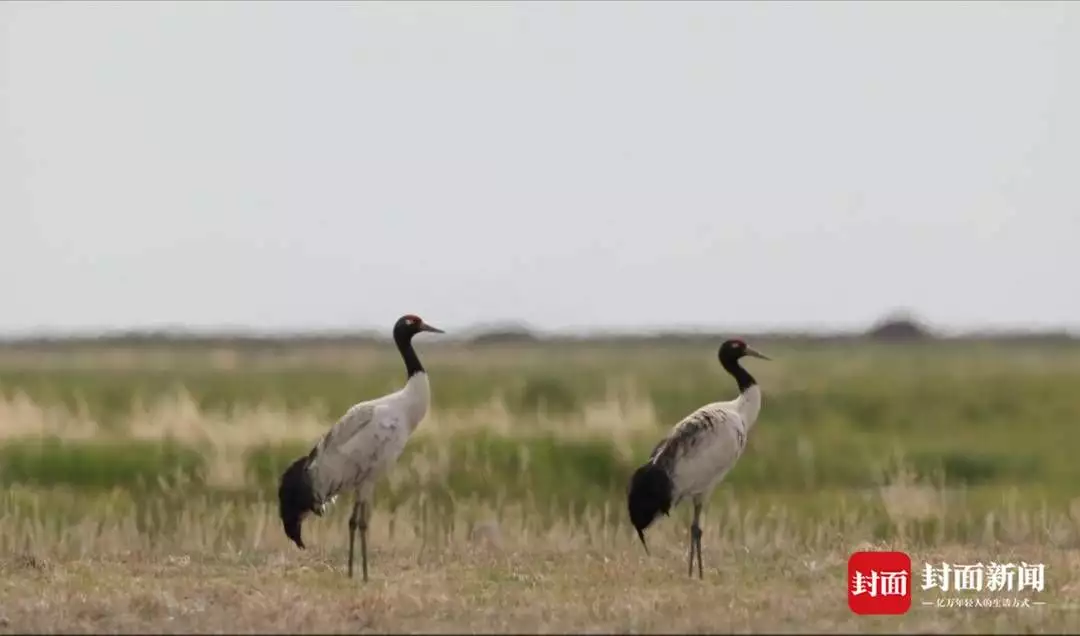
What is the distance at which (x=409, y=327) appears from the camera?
1405 centimetres

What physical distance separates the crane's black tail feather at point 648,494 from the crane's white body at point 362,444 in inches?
70.8

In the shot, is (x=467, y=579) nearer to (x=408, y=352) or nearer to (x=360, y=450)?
(x=360, y=450)

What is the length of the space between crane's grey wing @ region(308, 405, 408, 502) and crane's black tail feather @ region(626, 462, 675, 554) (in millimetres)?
1886

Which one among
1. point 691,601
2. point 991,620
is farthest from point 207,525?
point 991,620

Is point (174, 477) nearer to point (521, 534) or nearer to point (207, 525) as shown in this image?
point (207, 525)

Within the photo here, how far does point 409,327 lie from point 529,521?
3756mm

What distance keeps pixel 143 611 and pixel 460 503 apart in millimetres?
7566

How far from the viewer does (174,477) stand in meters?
19.3

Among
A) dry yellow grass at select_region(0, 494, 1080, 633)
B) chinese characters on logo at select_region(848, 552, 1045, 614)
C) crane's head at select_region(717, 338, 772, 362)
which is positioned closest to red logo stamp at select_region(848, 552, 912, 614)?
chinese characters on logo at select_region(848, 552, 1045, 614)

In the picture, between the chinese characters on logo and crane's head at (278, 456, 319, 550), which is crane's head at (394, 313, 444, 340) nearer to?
crane's head at (278, 456, 319, 550)

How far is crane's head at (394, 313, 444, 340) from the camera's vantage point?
13992 millimetres

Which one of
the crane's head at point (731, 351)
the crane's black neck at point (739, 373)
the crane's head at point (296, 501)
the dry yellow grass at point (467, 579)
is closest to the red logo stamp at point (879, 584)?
the dry yellow grass at point (467, 579)

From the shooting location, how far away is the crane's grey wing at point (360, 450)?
42.9 ft

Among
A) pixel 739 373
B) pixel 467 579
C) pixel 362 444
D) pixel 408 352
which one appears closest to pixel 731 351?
pixel 739 373
